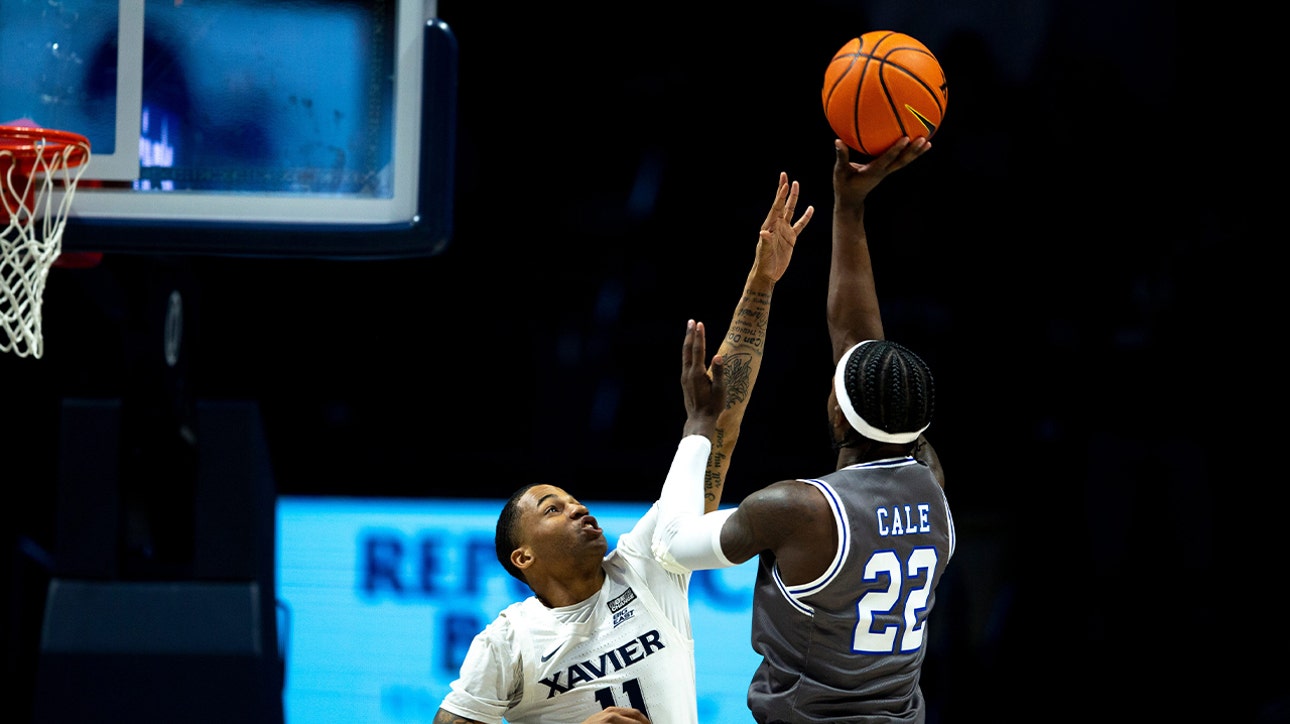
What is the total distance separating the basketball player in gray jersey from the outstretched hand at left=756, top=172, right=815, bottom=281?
1.49 ft

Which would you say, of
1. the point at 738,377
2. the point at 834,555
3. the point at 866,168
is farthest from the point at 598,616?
the point at 866,168

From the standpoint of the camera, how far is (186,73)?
400cm

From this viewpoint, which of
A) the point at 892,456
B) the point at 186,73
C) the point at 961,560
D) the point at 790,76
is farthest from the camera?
the point at 790,76

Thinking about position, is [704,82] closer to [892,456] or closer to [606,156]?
[606,156]

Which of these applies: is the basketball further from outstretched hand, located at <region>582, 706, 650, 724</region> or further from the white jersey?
outstretched hand, located at <region>582, 706, 650, 724</region>

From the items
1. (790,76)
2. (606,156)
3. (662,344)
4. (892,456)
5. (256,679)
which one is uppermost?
(790,76)

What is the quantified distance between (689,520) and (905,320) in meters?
3.75

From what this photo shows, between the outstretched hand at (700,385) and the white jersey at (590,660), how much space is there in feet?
0.79

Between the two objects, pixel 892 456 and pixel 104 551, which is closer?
pixel 892 456

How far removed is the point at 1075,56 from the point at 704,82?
1817mm

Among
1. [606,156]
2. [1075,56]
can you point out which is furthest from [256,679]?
[1075,56]

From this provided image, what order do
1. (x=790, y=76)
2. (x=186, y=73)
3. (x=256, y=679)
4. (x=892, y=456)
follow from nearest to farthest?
(x=892, y=456) → (x=186, y=73) → (x=256, y=679) → (x=790, y=76)

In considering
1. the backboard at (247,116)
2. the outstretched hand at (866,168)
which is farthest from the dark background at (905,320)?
the outstretched hand at (866,168)

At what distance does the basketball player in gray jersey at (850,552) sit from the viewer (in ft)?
8.09
